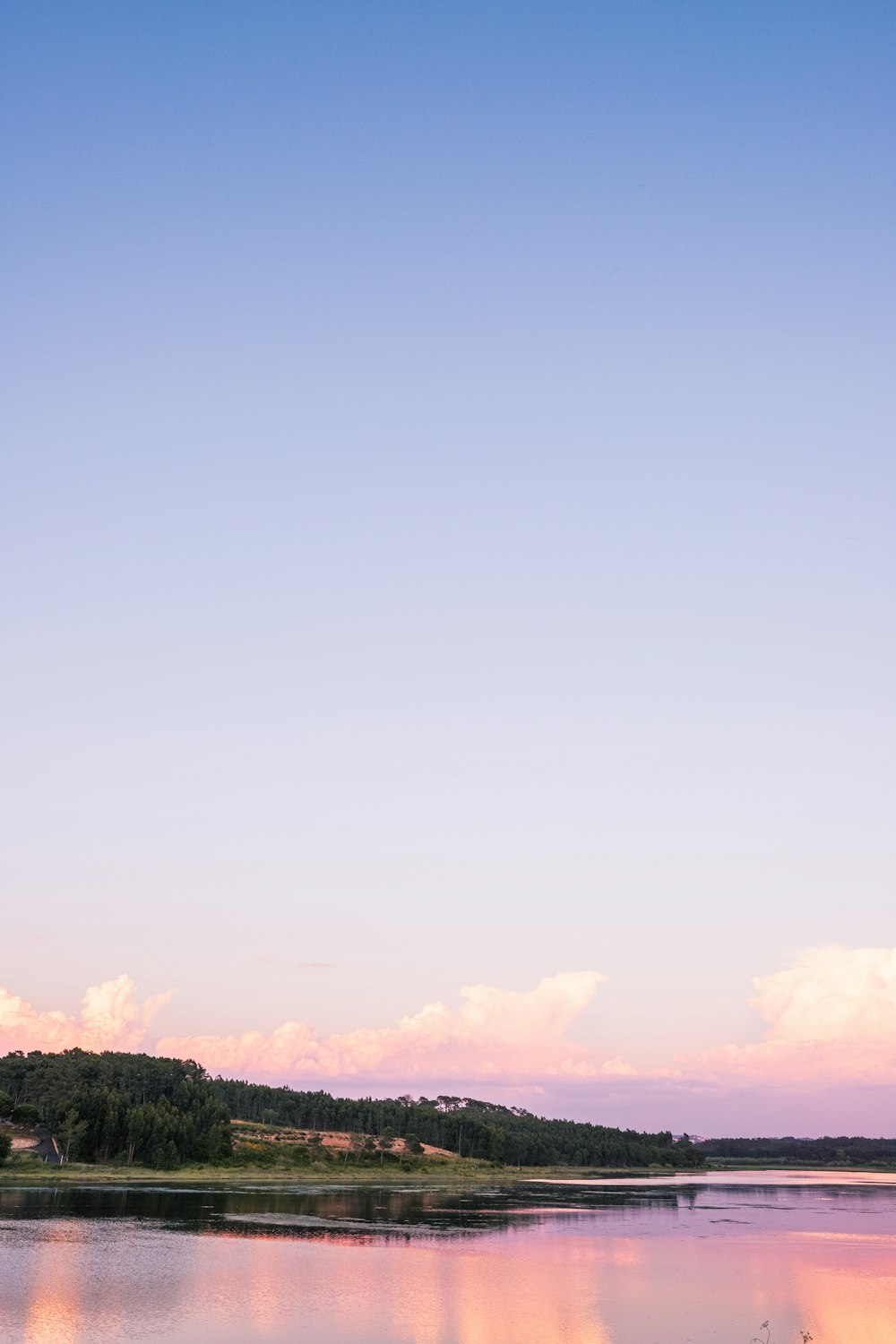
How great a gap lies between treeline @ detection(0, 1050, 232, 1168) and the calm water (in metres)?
28.1

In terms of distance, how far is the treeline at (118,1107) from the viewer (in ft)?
398

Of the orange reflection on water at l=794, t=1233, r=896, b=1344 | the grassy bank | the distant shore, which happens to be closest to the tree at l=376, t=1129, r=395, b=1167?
the grassy bank

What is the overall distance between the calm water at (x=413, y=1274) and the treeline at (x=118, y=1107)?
28.1 metres

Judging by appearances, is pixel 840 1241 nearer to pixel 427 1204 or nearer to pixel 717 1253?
pixel 717 1253

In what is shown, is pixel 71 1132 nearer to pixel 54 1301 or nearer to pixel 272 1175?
pixel 272 1175

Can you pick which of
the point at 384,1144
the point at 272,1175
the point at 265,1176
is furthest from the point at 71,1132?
the point at 384,1144

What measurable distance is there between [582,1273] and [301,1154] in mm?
100067

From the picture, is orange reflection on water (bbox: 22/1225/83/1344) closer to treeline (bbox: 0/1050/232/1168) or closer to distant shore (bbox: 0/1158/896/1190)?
distant shore (bbox: 0/1158/896/1190)

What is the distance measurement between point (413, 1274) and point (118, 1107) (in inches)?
3195

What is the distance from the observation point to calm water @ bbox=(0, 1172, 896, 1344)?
1549 inches

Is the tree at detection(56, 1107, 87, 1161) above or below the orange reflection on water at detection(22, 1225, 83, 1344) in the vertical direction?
below

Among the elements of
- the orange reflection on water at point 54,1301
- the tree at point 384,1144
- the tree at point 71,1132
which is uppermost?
the orange reflection on water at point 54,1301

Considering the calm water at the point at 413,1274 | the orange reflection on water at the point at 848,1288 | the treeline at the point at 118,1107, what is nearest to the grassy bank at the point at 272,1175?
the treeline at the point at 118,1107

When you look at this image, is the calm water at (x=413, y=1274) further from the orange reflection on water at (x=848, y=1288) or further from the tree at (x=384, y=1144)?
the tree at (x=384, y=1144)
